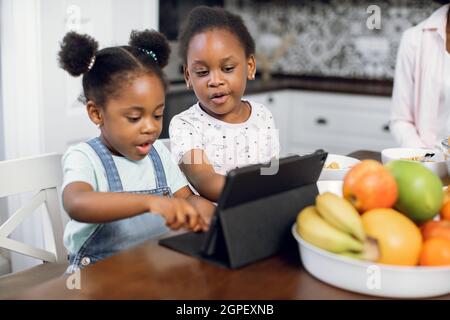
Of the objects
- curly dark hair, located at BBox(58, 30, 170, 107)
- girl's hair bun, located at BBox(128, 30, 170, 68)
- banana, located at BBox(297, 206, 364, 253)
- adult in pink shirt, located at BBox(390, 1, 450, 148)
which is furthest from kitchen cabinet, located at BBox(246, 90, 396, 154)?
banana, located at BBox(297, 206, 364, 253)

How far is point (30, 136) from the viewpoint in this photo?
2348 millimetres

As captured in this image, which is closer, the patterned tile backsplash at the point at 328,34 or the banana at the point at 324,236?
the banana at the point at 324,236

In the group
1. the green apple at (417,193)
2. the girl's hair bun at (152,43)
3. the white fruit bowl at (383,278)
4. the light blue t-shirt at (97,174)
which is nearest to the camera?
the white fruit bowl at (383,278)

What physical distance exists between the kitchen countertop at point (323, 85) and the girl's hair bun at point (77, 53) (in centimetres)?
226

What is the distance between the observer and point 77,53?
48.6 inches

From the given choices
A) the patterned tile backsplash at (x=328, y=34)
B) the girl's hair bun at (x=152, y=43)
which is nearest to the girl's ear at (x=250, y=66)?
the girl's hair bun at (x=152, y=43)

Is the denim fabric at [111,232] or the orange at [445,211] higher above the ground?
the orange at [445,211]

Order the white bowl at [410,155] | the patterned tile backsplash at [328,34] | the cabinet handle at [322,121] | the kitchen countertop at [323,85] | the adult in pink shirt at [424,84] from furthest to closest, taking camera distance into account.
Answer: the patterned tile backsplash at [328,34]
the cabinet handle at [322,121]
the kitchen countertop at [323,85]
the adult in pink shirt at [424,84]
the white bowl at [410,155]

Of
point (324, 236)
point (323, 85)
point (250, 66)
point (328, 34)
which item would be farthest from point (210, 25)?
point (328, 34)

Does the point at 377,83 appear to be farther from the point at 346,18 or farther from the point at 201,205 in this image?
the point at 201,205

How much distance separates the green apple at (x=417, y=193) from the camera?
34.0 inches

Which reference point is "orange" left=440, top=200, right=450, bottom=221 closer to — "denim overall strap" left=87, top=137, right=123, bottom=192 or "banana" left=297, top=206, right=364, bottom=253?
"banana" left=297, top=206, right=364, bottom=253

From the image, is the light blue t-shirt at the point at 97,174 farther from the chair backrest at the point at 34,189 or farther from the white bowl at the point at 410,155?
the white bowl at the point at 410,155

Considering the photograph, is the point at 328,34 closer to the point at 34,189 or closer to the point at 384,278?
the point at 34,189
